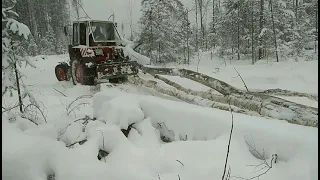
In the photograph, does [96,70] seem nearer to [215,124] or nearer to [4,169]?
[215,124]

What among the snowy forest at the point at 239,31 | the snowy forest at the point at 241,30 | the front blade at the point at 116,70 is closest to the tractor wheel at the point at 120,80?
the front blade at the point at 116,70

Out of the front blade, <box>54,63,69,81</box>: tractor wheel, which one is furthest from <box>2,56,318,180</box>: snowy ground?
<box>54,63,69,81</box>: tractor wheel

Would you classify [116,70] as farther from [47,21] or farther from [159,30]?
[47,21]

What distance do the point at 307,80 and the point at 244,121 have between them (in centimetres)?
834

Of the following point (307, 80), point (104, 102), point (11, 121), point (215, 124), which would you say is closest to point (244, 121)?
point (215, 124)

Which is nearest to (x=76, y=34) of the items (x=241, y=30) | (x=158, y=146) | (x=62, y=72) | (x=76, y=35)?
(x=76, y=35)

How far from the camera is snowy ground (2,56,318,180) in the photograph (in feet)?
11.7

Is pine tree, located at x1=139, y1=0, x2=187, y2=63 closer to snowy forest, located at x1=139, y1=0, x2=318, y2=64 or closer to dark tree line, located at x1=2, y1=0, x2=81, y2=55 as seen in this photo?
snowy forest, located at x1=139, y1=0, x2=318, y2=64

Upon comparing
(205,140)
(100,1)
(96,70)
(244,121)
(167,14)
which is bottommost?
(205,140)

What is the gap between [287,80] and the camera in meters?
11.9

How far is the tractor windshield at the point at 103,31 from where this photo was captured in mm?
11328

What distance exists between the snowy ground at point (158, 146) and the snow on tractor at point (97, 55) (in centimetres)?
529

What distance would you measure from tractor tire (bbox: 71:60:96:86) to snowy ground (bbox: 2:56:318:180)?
18.3 ft

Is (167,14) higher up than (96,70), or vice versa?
(167,14)
